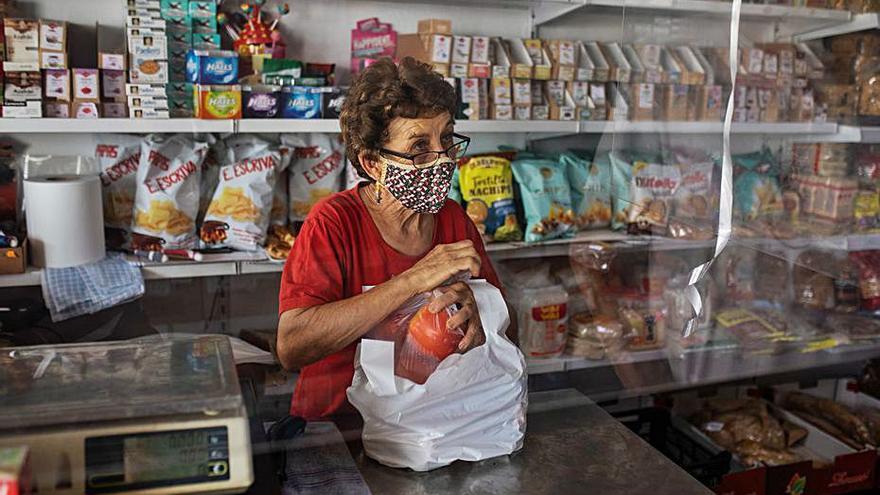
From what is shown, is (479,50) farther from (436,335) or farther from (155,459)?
(155,459)

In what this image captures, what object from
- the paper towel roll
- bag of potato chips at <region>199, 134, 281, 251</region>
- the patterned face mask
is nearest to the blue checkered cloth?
the paper towel roll

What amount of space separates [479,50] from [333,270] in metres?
1.34

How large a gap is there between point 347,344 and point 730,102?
2.43ft

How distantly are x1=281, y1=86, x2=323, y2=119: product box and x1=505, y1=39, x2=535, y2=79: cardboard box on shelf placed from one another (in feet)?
2.21

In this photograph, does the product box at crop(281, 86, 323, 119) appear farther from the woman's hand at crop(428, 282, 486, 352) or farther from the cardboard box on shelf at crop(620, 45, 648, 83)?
the woman's hand at crop(428, 282, 486, 352)

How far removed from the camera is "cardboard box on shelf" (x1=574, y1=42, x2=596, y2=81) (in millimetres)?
2674

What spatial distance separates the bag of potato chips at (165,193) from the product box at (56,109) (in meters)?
0.25

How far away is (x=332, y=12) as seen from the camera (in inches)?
101

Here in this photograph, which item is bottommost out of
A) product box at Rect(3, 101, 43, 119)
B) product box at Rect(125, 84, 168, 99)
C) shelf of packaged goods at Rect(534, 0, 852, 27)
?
product box at Rect(3, 101, 43, 119)

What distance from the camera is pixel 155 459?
73 centimetres

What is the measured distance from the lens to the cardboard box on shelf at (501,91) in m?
2.55

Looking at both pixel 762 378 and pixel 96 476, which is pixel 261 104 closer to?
pixel 96 476

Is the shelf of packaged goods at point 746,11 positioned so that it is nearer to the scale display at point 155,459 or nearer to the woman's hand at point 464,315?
the woman's hand at point 464,315

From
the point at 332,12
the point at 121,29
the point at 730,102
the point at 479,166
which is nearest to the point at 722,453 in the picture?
the point at 479,166
